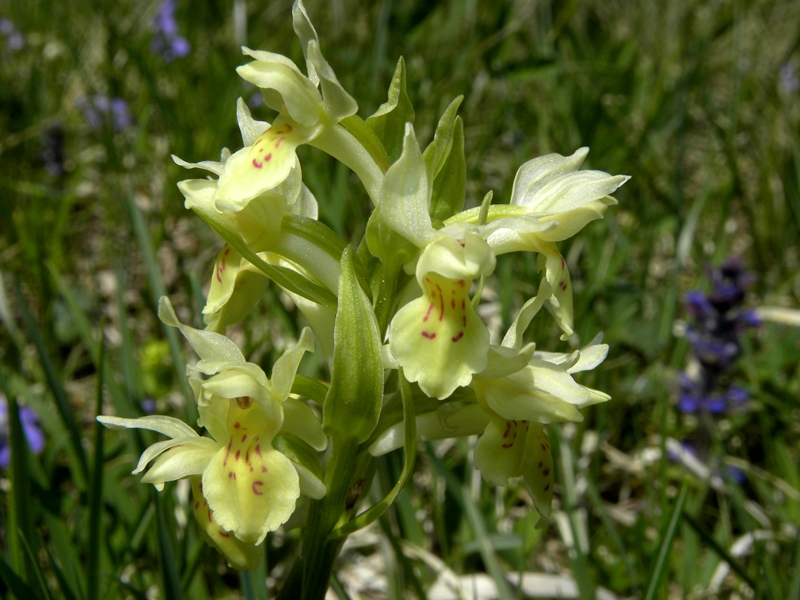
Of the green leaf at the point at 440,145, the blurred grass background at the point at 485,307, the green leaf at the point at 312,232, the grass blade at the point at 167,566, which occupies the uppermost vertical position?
the green leaf at the point at 440,145

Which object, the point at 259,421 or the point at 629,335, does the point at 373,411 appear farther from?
the point at 629,335

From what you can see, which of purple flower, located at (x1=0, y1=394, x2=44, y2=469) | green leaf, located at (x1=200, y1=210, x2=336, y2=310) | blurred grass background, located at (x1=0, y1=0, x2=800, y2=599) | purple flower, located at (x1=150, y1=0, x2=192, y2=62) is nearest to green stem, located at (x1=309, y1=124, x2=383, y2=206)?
green leaf, located at (x1=200, y1=210, x2=336, y2=310)

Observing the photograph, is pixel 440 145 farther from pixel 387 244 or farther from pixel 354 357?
pixel 354 357

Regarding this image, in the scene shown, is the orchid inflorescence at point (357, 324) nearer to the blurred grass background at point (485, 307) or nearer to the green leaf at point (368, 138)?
the green leaf at point (368, 138)

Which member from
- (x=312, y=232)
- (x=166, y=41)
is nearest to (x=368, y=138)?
(x=312, y=232)

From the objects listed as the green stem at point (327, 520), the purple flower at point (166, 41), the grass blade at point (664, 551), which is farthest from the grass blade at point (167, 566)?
the purple flower at point (166, 41)

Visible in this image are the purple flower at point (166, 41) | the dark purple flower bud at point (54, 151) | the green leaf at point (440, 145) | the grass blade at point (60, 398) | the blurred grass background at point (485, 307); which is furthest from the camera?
the purple flower at point (166, 41)
